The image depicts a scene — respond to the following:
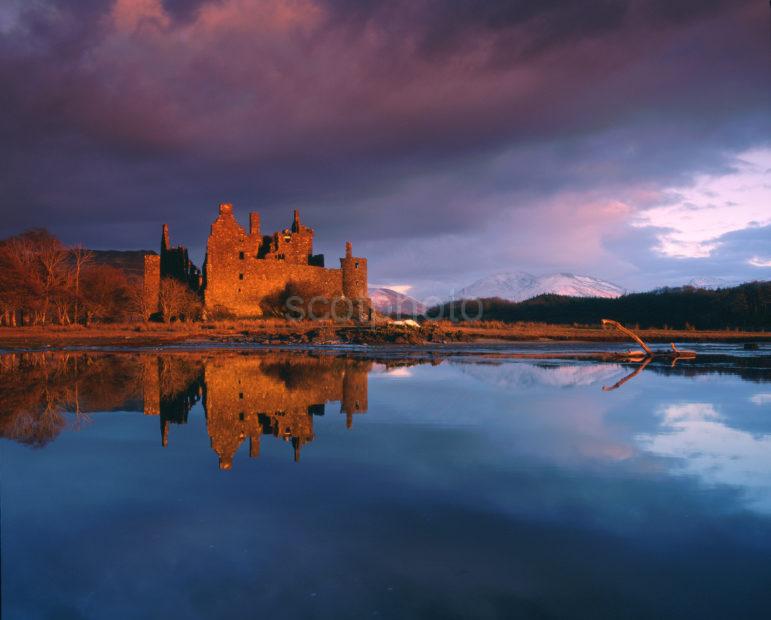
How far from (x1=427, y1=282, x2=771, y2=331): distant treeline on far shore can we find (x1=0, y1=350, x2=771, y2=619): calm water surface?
44.7 meters

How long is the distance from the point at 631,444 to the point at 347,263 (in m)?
47.9

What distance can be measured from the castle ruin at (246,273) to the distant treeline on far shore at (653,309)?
19.7m

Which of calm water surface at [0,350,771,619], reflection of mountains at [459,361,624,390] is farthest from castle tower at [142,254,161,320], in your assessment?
calm water surface at [0,350,771,619]

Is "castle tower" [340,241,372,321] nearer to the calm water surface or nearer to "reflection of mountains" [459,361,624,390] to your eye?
"reflection of mountains" [459,361,624,390]

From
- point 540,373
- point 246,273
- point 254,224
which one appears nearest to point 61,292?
point 246,273

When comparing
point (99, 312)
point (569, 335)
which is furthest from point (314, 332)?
point (99, 312)

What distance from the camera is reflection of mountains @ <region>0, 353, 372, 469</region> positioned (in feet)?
30.0

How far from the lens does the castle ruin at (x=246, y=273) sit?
4797cm

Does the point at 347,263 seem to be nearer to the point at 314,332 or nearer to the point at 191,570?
the point at 314,332

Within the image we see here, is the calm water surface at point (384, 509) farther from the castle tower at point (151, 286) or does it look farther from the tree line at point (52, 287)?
the castle tower at point (151, 286)

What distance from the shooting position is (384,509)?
5406mm

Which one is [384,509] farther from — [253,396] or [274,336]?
[274,336]

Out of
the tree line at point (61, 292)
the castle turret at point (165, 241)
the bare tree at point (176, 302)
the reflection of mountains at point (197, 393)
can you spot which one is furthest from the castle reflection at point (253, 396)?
the castle turret at point (165, 241)

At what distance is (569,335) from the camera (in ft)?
133
